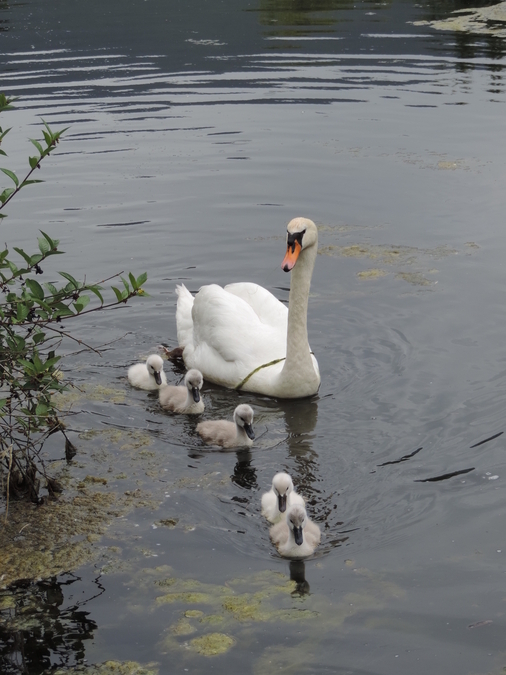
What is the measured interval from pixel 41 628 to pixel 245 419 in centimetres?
254

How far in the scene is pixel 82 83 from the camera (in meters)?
21.6

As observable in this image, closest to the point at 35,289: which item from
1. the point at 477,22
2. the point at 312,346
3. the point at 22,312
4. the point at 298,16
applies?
the point at 22,312

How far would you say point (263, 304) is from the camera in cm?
926

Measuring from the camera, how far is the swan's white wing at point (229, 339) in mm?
8656

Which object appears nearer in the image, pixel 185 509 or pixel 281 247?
pixel 185 509

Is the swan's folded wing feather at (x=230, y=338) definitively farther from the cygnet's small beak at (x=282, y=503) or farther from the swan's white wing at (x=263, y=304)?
the cygnet's small beak at (x=282, y=503)

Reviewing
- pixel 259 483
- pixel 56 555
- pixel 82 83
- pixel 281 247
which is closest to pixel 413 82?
pixel 82 83

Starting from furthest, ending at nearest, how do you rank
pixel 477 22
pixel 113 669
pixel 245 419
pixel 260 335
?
pixel 477 22
pixel 260 335
pixel 245 419
pixel 113 669

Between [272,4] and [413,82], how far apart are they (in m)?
13.3

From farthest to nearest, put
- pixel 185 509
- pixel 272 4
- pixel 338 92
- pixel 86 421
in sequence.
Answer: pixel 272 4 → pixel 338 92 → pixel 86 421 → pixel 185 509

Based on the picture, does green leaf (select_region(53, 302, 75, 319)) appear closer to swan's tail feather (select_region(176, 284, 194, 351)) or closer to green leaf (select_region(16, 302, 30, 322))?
green leaf (select_region(16, 302, 30, 322))

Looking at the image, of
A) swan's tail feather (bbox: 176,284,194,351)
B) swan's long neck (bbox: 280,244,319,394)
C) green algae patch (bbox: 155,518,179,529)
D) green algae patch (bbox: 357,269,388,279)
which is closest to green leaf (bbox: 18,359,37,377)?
green algae patch (bbox: 155,518,179,529)

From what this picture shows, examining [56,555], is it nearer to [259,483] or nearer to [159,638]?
[159,638]

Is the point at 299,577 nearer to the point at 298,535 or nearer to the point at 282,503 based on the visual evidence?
the point at 298,535
